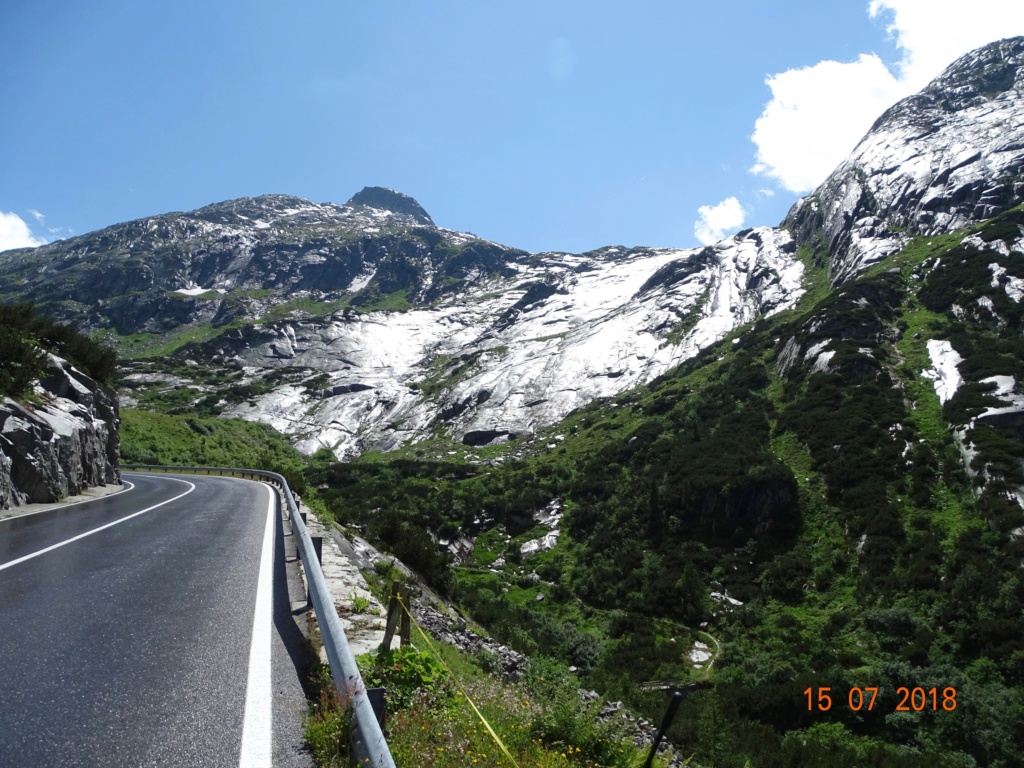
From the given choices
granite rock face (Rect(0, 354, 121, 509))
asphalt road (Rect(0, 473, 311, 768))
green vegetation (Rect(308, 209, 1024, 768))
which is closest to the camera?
asphalt road (Rect(0, 473, 311, 768))

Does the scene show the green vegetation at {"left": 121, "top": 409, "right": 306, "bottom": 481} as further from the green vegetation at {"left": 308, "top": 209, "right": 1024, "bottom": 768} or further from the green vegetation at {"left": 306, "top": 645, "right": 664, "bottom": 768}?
the green vegetation at {"left": 306, "top": 645, "right": 664, "bottom": 768}

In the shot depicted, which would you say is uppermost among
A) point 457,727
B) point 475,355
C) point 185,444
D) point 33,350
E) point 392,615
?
point 475,355

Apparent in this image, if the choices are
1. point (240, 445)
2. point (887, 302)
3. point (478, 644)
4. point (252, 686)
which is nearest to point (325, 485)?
point (240, 445)

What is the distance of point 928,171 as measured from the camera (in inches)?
4437

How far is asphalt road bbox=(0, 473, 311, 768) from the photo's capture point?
4480 mm

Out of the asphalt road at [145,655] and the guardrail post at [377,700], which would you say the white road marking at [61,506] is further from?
the guardrail post at [377,700]

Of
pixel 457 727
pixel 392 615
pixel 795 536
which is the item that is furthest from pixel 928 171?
pixel 457 727

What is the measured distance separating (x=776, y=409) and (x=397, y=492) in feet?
146

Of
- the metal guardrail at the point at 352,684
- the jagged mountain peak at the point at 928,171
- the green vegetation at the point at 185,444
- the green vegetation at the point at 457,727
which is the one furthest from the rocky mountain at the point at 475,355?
the metal guardrail at the point at 352,684
